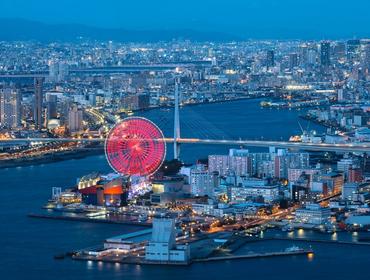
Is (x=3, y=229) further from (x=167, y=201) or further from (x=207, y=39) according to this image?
(x=207, y=39)

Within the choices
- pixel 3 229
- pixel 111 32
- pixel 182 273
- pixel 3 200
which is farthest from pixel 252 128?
pixel 111 32

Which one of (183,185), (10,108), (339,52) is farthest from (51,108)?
(339,52)

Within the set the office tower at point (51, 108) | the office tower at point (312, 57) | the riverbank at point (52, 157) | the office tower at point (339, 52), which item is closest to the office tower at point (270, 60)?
the office tower at point (312, 57)

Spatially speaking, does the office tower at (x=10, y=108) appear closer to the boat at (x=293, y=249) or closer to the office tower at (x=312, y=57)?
the boat at (x=293, y=249)

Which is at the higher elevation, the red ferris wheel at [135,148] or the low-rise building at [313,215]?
the red ferris wheel at [135,148]

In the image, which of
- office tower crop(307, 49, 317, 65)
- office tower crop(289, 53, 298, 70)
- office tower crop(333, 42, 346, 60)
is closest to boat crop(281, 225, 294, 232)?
office tower crop(289, 53, 298, 70)
